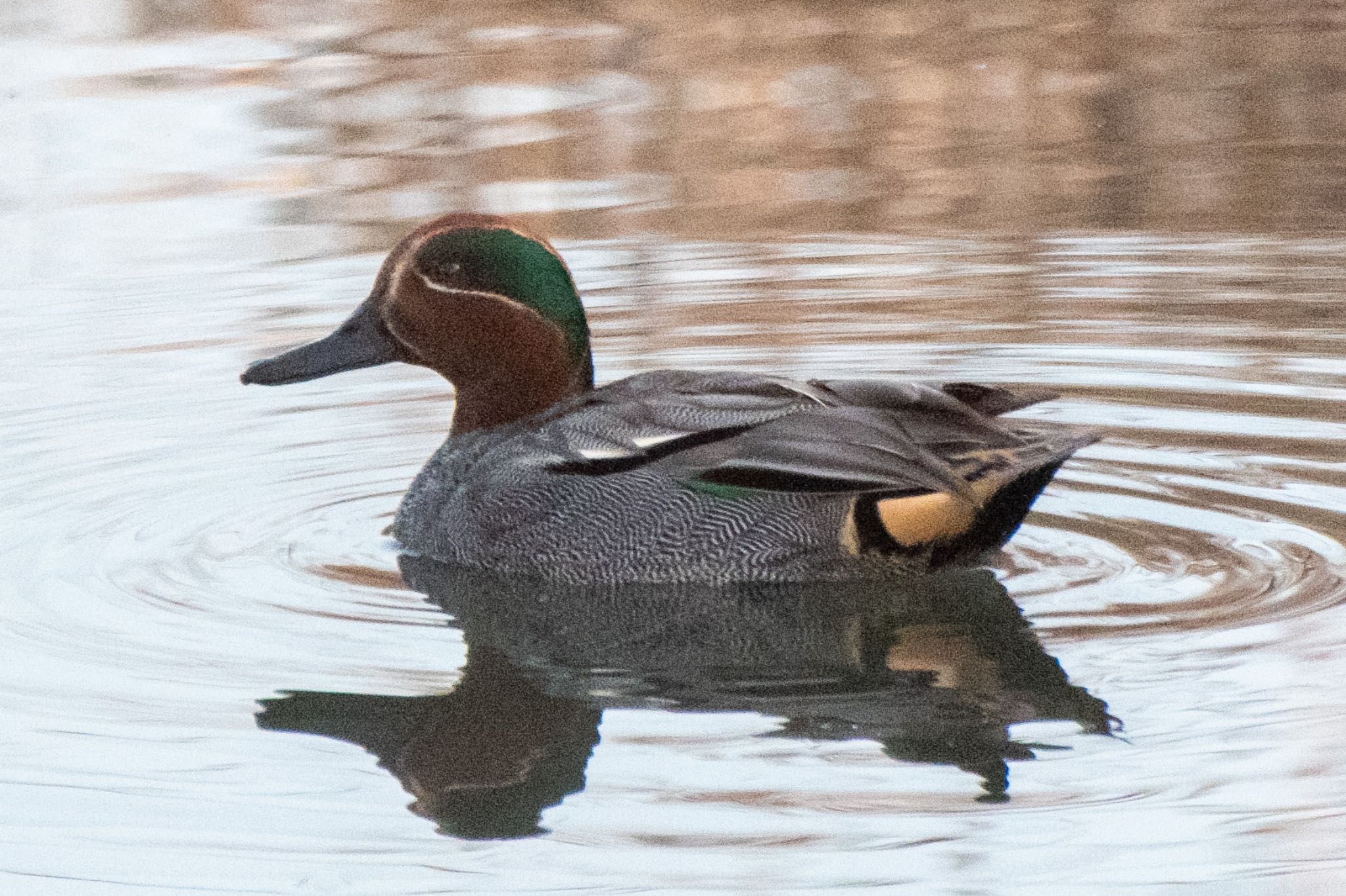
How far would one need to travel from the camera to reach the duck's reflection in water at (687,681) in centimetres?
440

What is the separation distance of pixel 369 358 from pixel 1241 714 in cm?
283

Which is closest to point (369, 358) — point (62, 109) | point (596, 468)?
point (596, 468)

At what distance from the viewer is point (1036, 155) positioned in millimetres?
10664

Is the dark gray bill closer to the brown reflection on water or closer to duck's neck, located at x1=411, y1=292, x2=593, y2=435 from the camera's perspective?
duck's neck, located at x1=411, y1=292, x2=593, y2=435

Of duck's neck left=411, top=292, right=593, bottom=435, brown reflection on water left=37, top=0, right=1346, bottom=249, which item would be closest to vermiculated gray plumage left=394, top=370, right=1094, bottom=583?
duck's neck left=411, top=292, right=593, bottom=435

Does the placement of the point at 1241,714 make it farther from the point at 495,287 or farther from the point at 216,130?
the point at 216,130

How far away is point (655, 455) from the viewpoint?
5.57 meters

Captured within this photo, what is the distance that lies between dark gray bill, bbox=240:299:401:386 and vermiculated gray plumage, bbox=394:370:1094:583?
59cm

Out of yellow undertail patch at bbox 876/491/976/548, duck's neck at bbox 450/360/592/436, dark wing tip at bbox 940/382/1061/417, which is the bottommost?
yellow undertail patch at bbox 876/491/976/548

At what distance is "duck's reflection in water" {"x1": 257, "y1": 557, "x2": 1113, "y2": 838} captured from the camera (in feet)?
14.4

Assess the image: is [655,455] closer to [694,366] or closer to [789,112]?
[694,366]

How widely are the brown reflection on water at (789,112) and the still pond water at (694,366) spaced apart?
41 mm

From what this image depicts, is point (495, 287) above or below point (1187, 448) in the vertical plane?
above

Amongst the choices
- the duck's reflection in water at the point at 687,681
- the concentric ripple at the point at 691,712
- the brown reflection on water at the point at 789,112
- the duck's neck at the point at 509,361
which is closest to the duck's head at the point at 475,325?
the duck's neck at the point at 509,361
